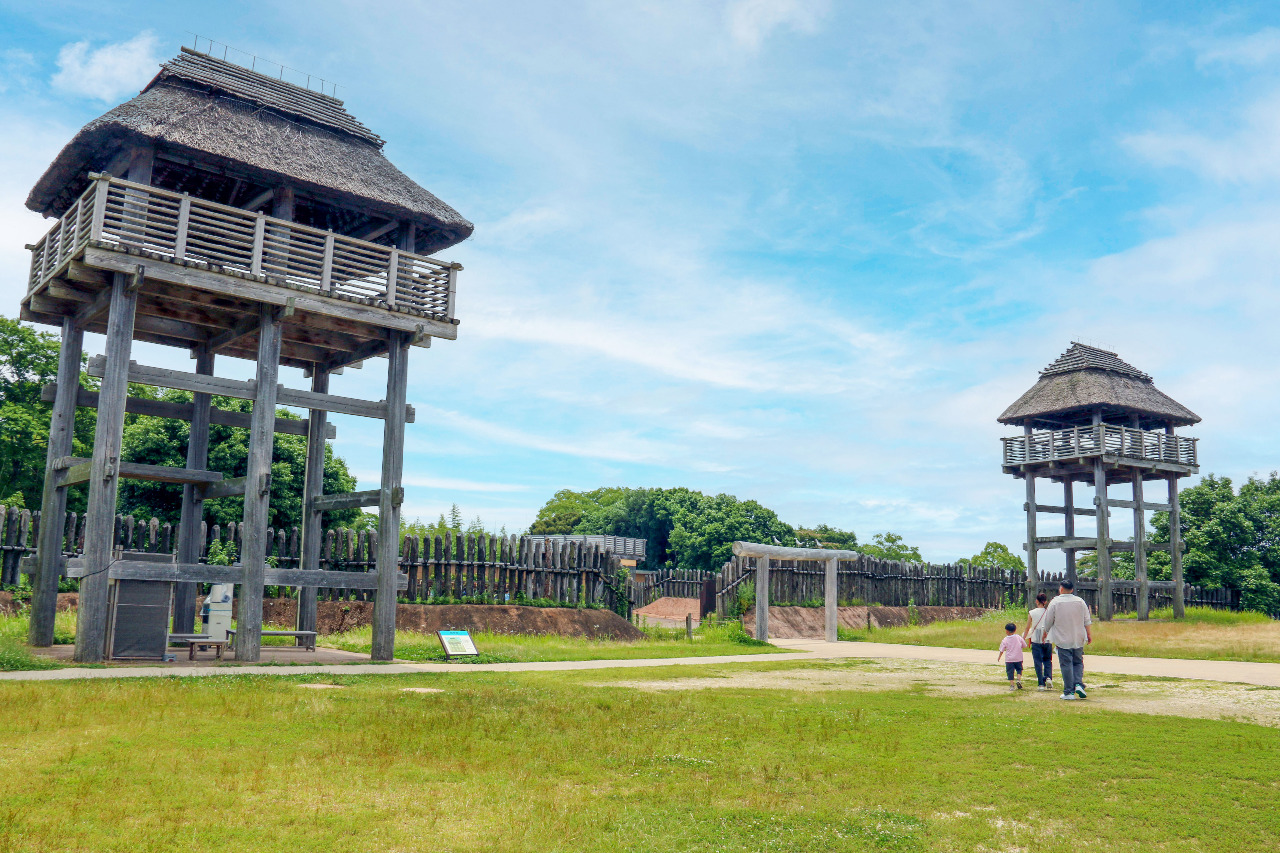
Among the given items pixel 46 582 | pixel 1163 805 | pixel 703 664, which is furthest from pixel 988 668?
pixel 46 582

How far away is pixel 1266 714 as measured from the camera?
37.9 ft

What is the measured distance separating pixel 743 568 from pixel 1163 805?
88.4 ft

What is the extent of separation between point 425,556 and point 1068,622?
1540cm

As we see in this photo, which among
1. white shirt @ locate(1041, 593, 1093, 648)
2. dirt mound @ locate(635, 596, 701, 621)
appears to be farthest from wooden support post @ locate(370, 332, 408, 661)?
dirt mound @ locate(635, 596, 701, 621)

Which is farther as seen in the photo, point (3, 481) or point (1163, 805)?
point (3, 481)

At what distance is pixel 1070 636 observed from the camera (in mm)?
13375

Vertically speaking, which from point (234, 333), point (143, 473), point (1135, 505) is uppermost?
point (234, 333)

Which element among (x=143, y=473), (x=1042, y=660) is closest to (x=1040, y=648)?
(x=1042, y=660)

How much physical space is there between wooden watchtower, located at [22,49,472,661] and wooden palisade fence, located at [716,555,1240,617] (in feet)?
55.8

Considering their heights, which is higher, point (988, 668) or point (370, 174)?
point (370, 174)

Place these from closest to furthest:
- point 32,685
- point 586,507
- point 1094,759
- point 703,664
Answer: point 1094,759, point 32,685, point 703,664, point 586,507

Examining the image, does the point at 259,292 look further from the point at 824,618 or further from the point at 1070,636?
the point at 824,618

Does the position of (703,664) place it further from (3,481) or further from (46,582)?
(3,481)

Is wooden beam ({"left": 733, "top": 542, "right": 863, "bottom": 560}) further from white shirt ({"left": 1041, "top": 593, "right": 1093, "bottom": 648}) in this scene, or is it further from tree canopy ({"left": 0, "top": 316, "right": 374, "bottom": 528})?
tree canopy ({"left": 0, "top": 316, "right": 374, "bottom": 528})
